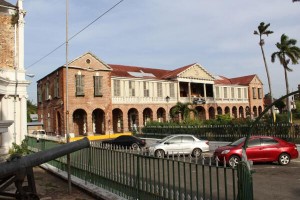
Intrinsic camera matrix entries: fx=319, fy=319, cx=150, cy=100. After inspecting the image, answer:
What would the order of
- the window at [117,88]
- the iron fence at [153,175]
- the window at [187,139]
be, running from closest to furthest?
the iron fence at [153,175] → the window at [187,139] → the window at [117,88]

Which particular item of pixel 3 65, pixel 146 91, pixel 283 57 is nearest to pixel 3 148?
pixel 3 65

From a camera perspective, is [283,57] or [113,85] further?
[283,57]

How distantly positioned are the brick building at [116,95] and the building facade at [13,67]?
14.2 m

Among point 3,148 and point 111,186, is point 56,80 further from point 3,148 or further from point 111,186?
point 111,186

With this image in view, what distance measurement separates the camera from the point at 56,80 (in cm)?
3956

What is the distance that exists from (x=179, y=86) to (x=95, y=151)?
40590mm

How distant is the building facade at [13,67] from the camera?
2195 centimetres

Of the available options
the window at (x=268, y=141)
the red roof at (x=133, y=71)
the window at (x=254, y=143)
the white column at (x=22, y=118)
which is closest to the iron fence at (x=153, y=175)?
the window at (x=254, y=143)

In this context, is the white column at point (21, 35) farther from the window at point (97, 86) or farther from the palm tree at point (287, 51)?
the palm tree at point (287, 51)

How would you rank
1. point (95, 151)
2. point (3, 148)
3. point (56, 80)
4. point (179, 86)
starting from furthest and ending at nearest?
point (179, 86) < point (56, 80) < point (3, 148) < point (95, 151)

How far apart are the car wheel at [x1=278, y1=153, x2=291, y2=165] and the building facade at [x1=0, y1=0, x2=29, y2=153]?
16974 millimetres

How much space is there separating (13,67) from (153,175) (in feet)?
62.1

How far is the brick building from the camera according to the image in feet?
126

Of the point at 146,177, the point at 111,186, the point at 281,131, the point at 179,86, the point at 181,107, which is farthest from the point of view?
the point at 179,86
